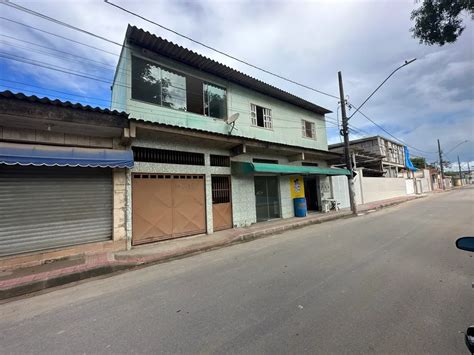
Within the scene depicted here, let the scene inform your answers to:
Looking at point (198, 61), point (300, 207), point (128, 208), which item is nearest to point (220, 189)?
point (128, 208)

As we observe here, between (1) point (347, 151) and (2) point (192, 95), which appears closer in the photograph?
(2) point (192, 95)

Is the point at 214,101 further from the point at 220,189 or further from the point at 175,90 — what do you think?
the point at 220,189

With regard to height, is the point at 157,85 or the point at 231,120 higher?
the point at 157,85

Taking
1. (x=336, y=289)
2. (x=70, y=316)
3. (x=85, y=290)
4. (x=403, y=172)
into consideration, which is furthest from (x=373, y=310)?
(x=403, y=172)

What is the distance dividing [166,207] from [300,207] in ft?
25.7

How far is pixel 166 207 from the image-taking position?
8.45 metres

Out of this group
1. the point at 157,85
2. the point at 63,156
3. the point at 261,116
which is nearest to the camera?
the point at 63,156

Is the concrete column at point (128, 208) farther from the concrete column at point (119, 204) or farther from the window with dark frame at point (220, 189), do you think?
the window with dark frame at point (220, 189)

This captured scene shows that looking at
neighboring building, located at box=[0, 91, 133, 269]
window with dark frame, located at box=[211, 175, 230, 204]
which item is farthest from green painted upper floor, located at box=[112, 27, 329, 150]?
window with dark frame, located at box=[211, 175, 230, 204]

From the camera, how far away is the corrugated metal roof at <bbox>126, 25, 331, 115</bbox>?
834 centimetres

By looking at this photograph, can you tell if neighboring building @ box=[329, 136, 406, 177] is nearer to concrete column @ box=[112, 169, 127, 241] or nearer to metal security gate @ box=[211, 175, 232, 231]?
metal security gate @ box=[211, 175, 232, 231]

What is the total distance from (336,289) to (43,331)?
4448 mm

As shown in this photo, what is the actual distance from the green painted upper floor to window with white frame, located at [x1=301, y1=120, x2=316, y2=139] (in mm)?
1144

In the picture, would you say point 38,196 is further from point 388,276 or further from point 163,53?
point 388,276
